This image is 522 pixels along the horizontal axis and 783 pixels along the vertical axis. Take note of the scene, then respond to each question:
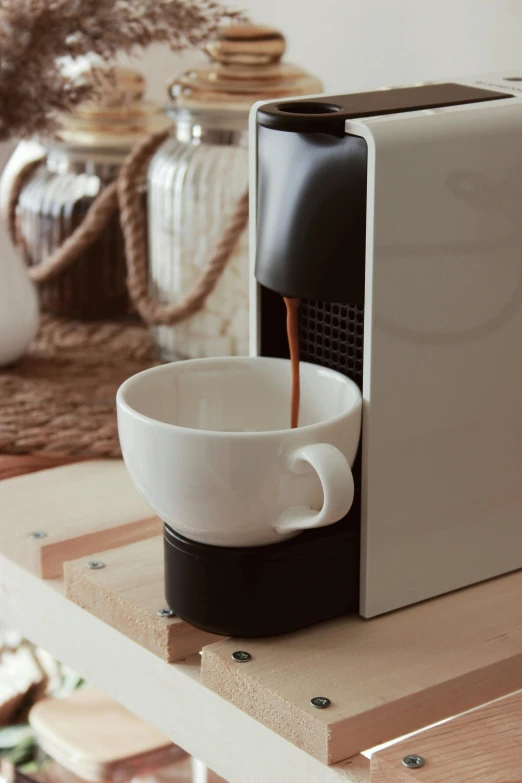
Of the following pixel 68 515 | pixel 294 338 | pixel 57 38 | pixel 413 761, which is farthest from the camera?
pixel 57 38

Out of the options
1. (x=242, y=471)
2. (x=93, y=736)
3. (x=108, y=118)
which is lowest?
(x=93, y=736)

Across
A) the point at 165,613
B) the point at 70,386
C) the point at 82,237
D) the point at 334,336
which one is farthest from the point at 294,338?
the point at 82,237

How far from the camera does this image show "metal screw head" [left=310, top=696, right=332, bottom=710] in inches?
17.7

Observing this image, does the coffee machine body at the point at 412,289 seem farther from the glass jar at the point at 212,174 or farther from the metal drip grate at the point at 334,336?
the glass jar at the point at 212,174

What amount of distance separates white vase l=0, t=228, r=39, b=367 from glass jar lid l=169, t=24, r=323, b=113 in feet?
0.58

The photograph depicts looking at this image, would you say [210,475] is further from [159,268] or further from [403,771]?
[159,268]

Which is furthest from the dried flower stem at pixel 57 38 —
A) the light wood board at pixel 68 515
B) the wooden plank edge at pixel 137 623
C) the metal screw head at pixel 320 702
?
the metal screw head at pixel 320 702

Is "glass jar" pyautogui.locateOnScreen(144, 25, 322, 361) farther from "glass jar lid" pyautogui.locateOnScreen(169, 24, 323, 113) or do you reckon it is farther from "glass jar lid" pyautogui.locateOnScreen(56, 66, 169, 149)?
"glass jar lid" pyautogui.locateOnScreen(56, 66, 169, 149)

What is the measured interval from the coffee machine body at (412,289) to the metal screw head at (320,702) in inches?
2.5

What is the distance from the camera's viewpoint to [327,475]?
454mm

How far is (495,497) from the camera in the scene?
55 centimetres

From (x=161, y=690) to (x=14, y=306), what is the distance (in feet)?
1.31

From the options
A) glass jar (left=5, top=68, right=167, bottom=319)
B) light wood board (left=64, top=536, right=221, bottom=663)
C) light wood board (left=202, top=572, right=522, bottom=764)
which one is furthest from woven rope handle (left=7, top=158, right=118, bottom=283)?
light wood board (left=202, top=572, right=522, bottom=764)

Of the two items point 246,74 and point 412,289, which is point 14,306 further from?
point 412,289
